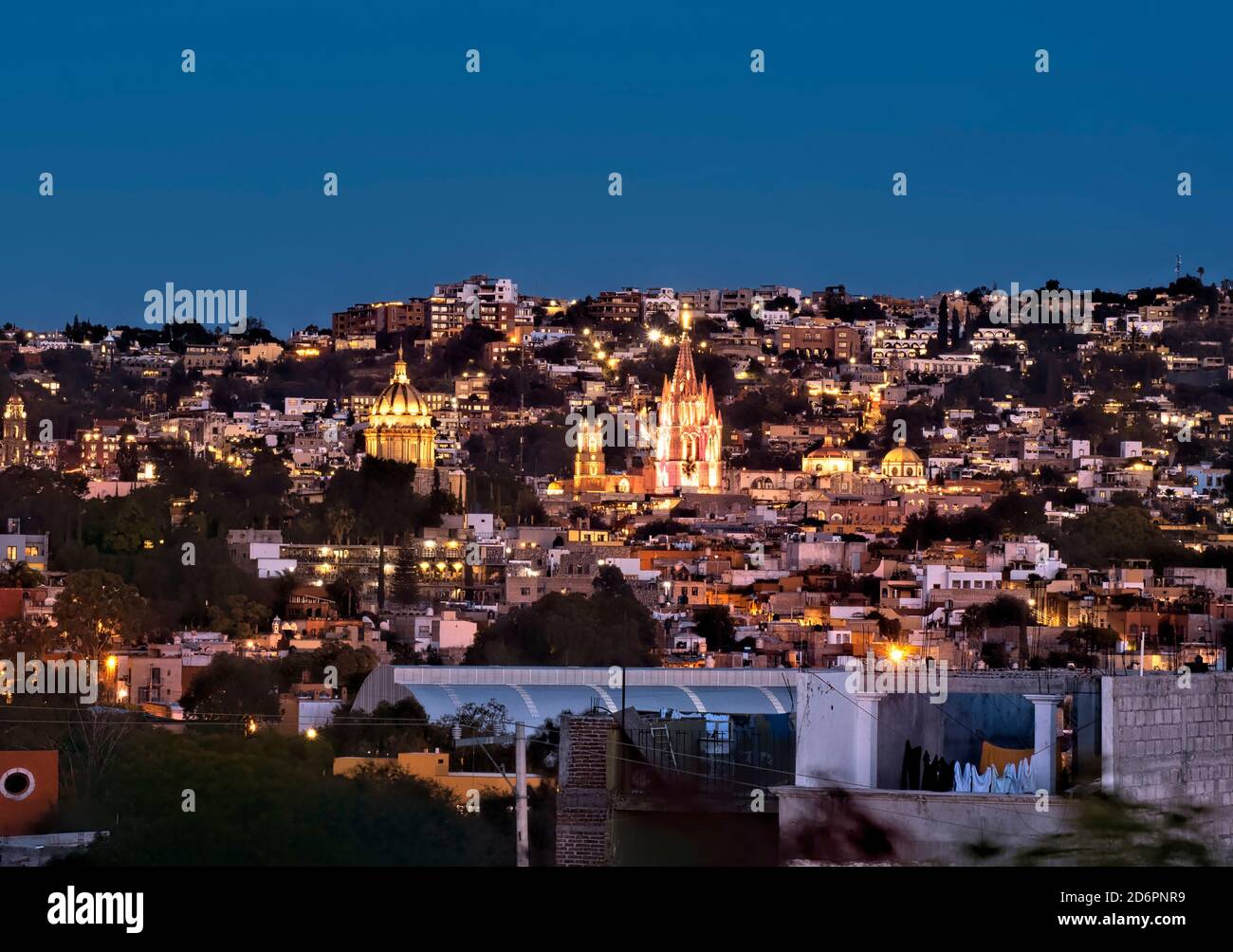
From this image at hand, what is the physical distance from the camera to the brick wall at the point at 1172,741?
13.7 m

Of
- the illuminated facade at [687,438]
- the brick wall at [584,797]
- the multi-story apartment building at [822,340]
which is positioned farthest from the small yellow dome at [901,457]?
the brick wall at [584,797]

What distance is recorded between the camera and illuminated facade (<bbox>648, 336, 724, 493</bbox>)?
96875 mm

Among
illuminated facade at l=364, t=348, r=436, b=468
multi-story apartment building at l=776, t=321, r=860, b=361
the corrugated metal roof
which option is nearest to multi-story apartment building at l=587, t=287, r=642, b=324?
multi-story apartment building at l=776, t=321, r=860, b=361

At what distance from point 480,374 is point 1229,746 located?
9641cm

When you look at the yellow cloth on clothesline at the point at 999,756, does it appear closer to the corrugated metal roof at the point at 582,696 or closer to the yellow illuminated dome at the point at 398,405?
the corrugated metal roof at the point at 582,696

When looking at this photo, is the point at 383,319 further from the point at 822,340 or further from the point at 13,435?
the point at 13,435

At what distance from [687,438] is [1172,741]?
3338 inches

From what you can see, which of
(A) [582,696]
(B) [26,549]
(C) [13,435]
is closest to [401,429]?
(C) [13,435]

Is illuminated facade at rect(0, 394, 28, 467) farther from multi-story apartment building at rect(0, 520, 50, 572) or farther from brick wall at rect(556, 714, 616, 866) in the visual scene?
brick wall at rect(556, 714, 616, 866)

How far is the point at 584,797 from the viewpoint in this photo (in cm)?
1392

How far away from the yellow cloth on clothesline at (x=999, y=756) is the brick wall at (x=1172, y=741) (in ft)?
1.26

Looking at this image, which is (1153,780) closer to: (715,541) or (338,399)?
(715,541)
